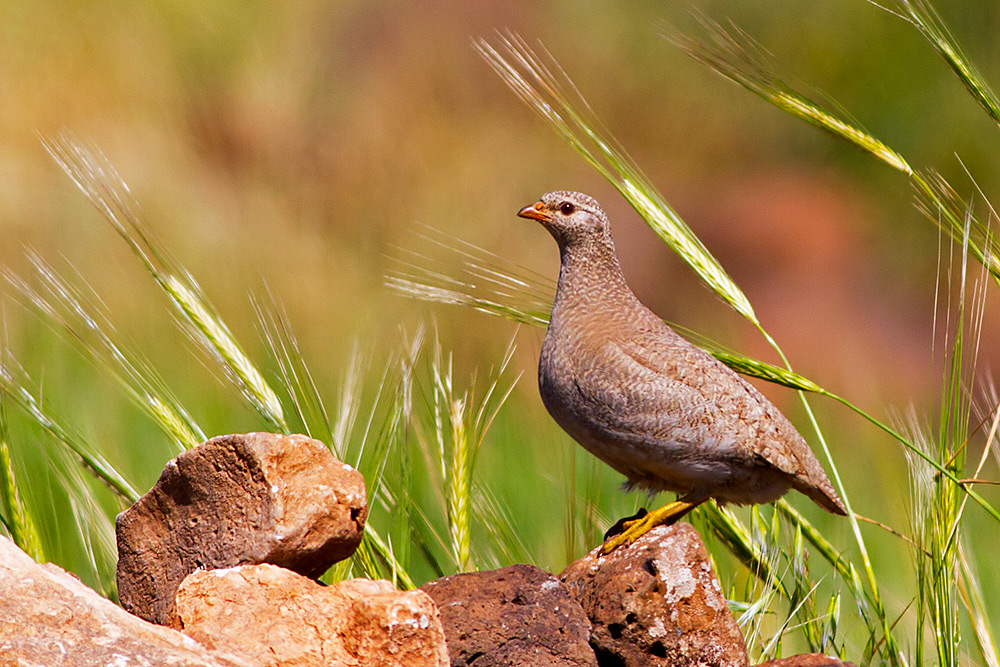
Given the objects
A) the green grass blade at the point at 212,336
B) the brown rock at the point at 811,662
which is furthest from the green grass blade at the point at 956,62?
the green grass blade at the point at 212,336

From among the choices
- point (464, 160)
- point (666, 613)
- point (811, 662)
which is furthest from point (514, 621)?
point (464, 160)

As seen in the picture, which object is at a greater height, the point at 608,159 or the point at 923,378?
the point at 608,159

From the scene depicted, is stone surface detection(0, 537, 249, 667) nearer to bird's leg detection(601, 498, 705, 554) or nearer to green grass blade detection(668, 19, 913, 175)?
bird's leg detection(601, 498, 705, 554)

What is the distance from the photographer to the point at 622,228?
9398 mm

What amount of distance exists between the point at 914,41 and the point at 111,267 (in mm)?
5781

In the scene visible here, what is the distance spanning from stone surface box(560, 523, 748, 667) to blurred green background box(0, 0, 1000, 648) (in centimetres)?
419

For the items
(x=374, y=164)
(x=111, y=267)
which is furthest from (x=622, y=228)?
(x=111, y=267)

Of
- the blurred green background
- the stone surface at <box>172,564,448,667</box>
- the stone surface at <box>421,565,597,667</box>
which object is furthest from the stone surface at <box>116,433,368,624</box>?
the blurred green background

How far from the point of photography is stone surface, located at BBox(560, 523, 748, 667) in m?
2.43

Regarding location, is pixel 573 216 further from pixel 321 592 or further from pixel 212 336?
pixel 321 592

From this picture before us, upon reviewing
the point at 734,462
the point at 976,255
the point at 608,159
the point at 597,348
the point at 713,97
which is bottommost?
the point at 734,462

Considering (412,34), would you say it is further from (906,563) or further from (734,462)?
(734,462)

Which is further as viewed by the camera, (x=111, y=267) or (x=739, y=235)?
(x=739, y=235)

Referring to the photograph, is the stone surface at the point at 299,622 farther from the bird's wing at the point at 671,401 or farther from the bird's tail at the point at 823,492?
the bird's tail at the point at 823,492
